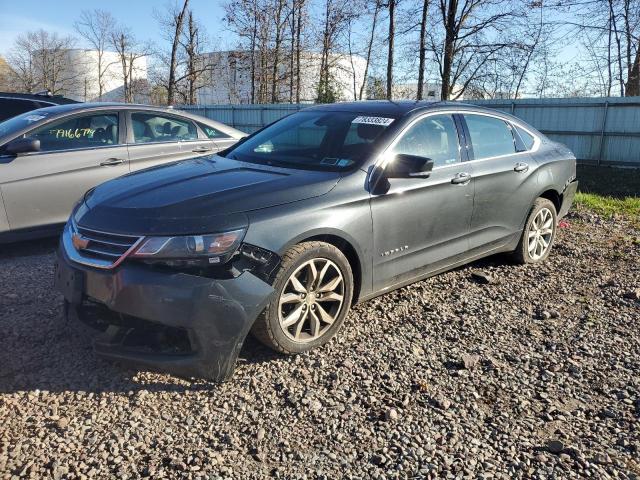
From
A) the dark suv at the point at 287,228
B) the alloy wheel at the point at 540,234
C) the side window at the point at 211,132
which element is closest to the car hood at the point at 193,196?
the dark suv at the point at 287,228

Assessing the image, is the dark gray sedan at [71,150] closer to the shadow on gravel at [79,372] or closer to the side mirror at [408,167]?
the shadow on gravel at [79,372]

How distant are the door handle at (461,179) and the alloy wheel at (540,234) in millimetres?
1297

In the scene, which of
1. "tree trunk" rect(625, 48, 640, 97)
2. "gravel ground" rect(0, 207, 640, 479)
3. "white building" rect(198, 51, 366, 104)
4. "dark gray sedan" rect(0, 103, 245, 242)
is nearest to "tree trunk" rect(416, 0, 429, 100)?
"tree trunk" rect(625, 48, 640, 97)

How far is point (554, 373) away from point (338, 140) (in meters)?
2.22

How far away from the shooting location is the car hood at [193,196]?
3.08 meters

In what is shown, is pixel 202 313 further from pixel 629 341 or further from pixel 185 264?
pixel 629 341

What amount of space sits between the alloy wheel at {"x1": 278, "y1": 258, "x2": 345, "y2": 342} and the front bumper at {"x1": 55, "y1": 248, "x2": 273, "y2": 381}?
0.89 feet

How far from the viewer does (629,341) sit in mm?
3887

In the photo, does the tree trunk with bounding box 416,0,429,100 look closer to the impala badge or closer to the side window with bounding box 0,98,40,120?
the side window with bounding box 0,98,40,120

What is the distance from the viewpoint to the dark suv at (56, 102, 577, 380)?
298 cm

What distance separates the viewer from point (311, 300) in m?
3.49

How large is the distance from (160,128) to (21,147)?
1.60 m

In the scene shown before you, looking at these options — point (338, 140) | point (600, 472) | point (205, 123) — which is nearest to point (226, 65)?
point (205, 123)

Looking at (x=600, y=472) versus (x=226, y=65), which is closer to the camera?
(x=600, y=472)
